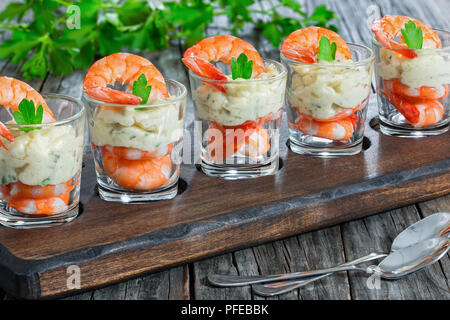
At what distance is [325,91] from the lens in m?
1.79

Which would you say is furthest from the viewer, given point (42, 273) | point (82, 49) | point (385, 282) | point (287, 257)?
point (82, 49)

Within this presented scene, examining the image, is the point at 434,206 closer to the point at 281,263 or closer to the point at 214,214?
the point at 281,263

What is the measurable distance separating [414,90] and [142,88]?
0.82 m

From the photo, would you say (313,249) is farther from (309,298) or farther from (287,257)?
(309,298)

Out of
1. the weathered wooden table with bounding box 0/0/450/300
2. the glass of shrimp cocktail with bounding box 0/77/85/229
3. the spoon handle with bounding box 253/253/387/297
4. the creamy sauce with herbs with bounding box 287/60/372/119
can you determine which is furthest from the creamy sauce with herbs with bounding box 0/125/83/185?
the creamy sauce with herbs with bounding box 287/60/372/119

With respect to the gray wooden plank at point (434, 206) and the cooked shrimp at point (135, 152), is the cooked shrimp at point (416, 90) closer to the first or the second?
the gray wooden plank at point (434, 206)

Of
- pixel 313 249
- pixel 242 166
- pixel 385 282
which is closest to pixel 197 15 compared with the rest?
pixel 242 166

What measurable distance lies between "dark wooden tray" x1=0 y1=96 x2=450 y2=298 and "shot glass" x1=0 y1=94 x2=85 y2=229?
0.04 m

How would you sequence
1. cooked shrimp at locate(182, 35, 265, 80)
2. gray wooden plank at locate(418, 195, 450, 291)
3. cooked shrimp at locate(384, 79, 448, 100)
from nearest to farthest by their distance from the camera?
cooked shrimp at locate(182, 35, 265, 80) → gray wooden plank at locate(418, 195, 450, 291) → cooked shrimp at locate(384, 79, 448, 100)

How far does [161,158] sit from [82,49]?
135 centimetres

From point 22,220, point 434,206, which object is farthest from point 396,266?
point 22,220

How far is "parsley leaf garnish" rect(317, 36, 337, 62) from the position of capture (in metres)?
1.80

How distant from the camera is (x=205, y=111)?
1716 millimetres

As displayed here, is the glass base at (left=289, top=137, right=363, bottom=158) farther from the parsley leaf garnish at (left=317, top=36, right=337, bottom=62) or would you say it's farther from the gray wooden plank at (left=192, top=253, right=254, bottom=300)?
the gray wooden plank at (left=192, top=253, right=254, bottom=300)
